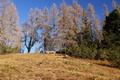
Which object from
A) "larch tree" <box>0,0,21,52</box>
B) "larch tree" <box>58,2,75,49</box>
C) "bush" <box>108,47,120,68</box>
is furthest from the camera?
"larch tree" <box>58,2,75,49</box>

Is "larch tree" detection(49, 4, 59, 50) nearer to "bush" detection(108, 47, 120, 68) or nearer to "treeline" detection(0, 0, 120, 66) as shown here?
"treeline" detection(0, 0, 120, 66)

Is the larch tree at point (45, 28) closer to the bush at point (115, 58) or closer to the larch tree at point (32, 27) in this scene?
the larch tree at point (32, 27)

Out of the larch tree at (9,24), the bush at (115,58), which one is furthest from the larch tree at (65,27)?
the bush at (115,58)

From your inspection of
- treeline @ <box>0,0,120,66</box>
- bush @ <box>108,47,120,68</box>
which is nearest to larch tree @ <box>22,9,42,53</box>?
treeline @ <box>0,0,120,66</box>

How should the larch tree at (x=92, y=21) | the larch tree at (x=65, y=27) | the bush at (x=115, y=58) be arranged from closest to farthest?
the bush at (x=115, y=58)
the larch tree at (x=65, y=27)
the larch tree at (x=92, y=21)

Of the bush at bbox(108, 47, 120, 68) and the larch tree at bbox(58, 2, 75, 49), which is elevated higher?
the larch tree at bbox(58, 2, 75, 49)

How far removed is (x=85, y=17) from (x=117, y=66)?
29250mm

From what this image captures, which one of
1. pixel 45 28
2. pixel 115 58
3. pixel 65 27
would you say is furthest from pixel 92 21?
pixel 115 58

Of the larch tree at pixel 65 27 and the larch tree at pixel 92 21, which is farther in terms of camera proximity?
the larch tree at pixel 92 21

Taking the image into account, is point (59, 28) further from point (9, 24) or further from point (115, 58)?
point (115, 58)

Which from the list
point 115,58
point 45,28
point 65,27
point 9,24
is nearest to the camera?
point 115,58

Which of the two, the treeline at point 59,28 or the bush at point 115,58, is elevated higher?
the treeline at point 59,28

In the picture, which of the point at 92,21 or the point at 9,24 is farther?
the point at 92,21

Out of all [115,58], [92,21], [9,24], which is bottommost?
[115,58]
